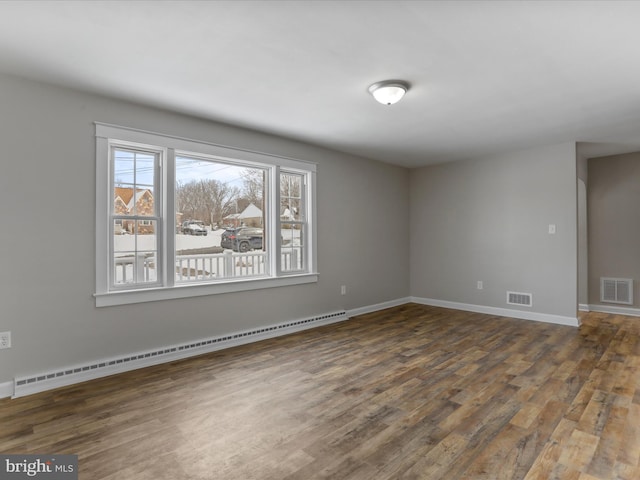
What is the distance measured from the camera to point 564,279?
4.89 m

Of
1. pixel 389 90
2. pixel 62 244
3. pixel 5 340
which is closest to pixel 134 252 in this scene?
pixel 62 244

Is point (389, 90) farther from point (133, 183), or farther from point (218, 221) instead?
point (133, 183)

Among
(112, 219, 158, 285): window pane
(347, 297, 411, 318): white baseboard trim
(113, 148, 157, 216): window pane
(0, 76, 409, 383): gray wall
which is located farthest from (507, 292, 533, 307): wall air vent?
(113, 148, 157, 216): window pane

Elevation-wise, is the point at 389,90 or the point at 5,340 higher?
the point at 389,90

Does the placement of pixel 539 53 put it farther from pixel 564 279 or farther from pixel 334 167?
pixel 564 279

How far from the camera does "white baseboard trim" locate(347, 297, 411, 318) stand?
5491 mm

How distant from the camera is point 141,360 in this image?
3.33 metres

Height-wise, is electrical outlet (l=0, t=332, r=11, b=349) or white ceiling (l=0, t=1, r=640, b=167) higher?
white ceiling (l=0, t=1, r=640, b=167)

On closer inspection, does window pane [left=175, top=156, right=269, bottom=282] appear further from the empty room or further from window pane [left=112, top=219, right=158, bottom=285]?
window pane [left=112, top=219, right=158, bottom=285]

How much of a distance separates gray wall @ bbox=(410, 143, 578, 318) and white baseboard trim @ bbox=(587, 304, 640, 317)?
1.38m

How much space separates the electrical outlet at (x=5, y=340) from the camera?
2707 mm

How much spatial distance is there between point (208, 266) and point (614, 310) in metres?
6.27

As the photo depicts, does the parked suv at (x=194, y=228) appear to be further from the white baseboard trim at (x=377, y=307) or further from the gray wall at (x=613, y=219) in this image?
the gray wall at (x=613, y=219)

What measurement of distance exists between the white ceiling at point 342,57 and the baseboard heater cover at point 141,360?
7.94ft
